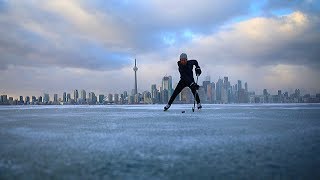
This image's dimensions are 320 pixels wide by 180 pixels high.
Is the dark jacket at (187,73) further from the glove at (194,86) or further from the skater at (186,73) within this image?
the glove at (194,86)

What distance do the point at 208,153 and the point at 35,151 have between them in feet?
5.57

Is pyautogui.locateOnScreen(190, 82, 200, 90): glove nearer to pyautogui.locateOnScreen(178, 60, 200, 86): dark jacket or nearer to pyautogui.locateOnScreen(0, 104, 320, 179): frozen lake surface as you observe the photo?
pyautogui.locateOnScreen(178, 60, 200, 86): dark jacket

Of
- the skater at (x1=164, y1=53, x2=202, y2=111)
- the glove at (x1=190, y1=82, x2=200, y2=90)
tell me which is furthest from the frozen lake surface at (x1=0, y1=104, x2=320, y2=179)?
the skater at (x1=164, y1=53, x2=202, y2=111)

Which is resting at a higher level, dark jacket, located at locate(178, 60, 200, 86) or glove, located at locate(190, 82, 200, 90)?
dark jacket, located at locate(178, 60, 200, 86)

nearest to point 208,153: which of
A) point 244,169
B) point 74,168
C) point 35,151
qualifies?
point 244,169

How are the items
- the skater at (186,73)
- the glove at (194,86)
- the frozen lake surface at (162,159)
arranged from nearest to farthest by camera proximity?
the frozen lake surface at (162,159) < the glove at (194,86) < the skater at (186,73)

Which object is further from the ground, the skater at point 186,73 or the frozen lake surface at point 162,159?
the skater at point 186,73

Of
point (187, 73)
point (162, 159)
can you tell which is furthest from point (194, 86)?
point (162, 159)

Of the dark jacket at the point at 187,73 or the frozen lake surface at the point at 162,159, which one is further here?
the dark jacket at the point at 187,73

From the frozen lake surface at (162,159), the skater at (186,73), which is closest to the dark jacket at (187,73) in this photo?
the skater at (186,73)

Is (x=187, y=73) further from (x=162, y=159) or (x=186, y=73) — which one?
(x=162, y=159)

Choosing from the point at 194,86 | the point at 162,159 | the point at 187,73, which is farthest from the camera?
the point at 187,73

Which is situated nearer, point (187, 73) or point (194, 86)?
point (194, 86)

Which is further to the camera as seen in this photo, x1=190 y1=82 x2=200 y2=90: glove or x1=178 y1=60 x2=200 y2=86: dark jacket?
x1=178 y1=60 x2=200 y2=86: dark jacket
